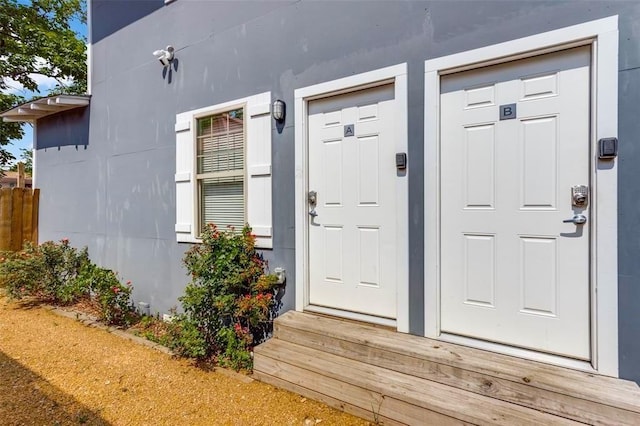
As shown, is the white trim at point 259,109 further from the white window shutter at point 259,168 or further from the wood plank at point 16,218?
the wood plank at point 16,218

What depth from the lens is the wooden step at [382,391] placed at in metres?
1.95

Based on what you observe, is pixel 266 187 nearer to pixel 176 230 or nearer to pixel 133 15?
pixel 176 230

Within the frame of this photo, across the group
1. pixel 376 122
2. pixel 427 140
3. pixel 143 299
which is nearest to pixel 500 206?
pixel 427 140

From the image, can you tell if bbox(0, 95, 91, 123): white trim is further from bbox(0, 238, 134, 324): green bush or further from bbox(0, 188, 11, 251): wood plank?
bbox(0, 238, 134, 324): green bush

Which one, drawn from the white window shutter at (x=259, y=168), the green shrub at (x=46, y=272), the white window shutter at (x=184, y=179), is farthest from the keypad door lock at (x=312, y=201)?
the green shrub at (x=46, y=272)

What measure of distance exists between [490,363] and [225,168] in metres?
3.07

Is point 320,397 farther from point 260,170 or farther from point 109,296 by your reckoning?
point 109,296

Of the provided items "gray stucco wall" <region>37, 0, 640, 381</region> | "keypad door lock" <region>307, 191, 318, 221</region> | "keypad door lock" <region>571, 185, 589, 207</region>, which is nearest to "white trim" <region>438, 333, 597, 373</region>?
"gray stucco wall" <region>37, 0, 640, 381</region>

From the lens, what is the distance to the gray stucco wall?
2049 millimetres

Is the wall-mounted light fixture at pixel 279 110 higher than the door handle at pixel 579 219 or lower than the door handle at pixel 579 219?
higher

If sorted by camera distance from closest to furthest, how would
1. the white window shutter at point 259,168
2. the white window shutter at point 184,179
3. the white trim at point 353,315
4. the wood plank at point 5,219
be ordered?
the white trim at point 353,315 → the white window shutter at point 259,168 → the white window shutter at point 184,179 → the wood plank at point 5,219

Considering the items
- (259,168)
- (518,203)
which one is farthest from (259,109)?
(518,203)

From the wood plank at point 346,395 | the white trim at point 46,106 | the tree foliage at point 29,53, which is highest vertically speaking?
the tree foliage at point 29,53

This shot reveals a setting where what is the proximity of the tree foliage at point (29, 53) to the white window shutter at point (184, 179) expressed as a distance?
24.8 feet
